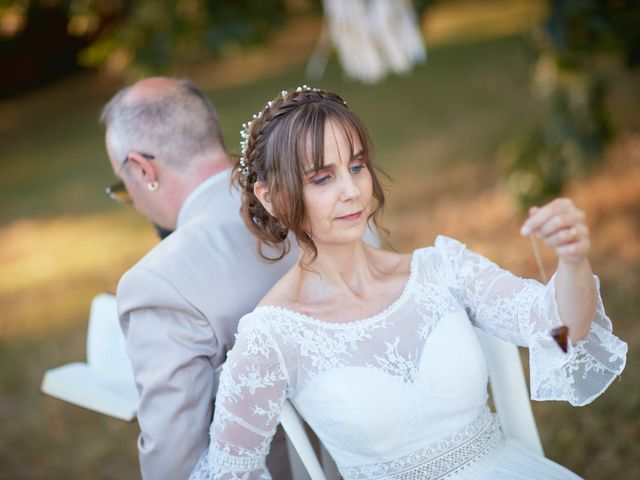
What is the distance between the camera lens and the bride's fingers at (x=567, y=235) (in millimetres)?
1578

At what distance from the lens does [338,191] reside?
6.43ft

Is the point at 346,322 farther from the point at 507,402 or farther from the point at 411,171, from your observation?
the point at 411,171

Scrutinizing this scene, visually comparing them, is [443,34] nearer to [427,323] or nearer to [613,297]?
[613,297]

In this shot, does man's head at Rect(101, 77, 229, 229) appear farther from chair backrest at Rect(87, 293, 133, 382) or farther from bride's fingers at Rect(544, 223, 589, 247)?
bride's fingers at Rect(544, 223, 589, 247)

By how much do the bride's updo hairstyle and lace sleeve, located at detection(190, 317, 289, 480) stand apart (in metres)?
0.28

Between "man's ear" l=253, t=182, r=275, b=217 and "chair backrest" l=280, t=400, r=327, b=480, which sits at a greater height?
"man's ear" l=253, t=182, r=275, b=217

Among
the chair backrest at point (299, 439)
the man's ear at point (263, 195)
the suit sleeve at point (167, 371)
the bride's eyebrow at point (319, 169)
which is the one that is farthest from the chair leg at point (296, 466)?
the bride's eyebrow at point (319, 169)

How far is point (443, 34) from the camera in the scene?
46.8 feet

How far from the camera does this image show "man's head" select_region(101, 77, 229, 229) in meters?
2.54

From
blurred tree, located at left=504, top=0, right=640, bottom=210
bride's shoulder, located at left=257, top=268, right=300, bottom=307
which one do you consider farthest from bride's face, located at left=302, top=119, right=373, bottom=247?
blurred tree, located at left=504, top=0, right=640, bottom=210

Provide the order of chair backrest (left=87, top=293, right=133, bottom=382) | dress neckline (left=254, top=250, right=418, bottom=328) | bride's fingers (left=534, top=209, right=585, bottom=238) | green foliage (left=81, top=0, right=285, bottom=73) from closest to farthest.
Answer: bride's fingers (left=534, top=209, right=585, bottom=238) < dress neckline (left=254, top=250, right=418, bottom=328) < chair backrest (left=87, top=293, right=133, bottom=382) < green foliage (left=81, top=0, right=285, bottom=73)

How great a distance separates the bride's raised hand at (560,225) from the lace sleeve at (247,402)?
2.39 ft

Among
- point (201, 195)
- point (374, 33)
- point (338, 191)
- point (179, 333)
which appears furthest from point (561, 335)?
point (374, 33)

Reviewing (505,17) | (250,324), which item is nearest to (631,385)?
(250,324)
